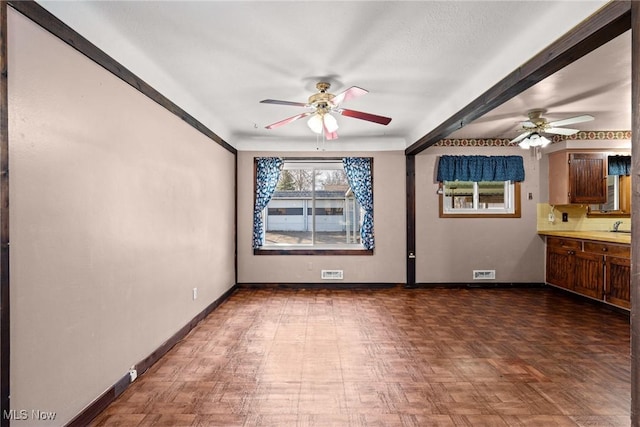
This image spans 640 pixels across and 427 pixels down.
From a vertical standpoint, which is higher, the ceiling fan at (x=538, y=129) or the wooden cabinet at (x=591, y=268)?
the ceiling fan at (x=538, y=129)

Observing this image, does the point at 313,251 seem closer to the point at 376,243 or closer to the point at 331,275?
the point at 331,275

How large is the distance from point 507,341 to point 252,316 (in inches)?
105

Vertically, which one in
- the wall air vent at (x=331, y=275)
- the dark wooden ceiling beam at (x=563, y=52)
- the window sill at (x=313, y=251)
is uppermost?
the dark wooden ceiling beam at (x=563, y=52)

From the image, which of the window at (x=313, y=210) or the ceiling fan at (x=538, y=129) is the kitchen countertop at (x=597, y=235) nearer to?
the ceiling fan at (x=538, y=129)

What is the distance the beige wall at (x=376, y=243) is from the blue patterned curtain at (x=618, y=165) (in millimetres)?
3080

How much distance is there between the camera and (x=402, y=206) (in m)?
5.45

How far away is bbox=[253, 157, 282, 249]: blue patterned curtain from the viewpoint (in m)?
5.43

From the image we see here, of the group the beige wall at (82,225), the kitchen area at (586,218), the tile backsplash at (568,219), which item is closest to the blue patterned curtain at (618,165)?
the kitchen area at (586,218)

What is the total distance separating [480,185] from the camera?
18.2ft

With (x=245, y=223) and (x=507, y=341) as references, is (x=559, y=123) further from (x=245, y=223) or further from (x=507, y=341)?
(x=245, y=223)

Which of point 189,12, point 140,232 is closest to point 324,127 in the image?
point 189,12

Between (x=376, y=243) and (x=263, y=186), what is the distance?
203 cm

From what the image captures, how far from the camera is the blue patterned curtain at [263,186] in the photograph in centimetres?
543

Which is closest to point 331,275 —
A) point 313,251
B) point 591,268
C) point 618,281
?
point 313,251
